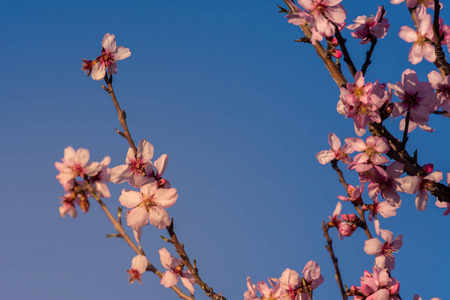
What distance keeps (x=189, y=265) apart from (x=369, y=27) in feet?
8.69

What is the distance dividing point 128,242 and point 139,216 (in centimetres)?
86

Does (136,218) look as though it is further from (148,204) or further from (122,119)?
(122,119)

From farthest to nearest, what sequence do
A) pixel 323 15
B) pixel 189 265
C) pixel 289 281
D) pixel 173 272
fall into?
pixel 173 272 → pixel 323 15 → pixel 289 281 → pixel 189 265

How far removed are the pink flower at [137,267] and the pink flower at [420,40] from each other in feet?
9.35

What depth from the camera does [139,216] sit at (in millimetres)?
3615

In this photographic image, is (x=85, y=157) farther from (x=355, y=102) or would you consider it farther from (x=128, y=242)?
(x=355, y=102)

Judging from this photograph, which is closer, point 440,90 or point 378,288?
point 378,288

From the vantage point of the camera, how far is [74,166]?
2.63m

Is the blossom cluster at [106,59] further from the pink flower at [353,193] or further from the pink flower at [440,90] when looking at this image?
the pink flower at [440,90]

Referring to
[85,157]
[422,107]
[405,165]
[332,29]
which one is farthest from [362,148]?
[85,157]

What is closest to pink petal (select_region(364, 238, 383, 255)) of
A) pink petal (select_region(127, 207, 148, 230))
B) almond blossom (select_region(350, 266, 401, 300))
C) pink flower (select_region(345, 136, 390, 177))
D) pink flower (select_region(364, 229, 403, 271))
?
pink flower (select_region(364, 229, 403, 271))

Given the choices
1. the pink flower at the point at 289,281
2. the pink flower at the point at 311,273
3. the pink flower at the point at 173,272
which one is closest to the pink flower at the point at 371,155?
the pink flower at the point at 311,273

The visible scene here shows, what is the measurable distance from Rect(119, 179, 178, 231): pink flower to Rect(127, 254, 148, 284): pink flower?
645 mm

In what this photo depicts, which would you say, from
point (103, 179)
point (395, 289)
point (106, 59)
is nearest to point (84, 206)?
point (103, 179)
